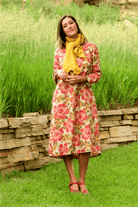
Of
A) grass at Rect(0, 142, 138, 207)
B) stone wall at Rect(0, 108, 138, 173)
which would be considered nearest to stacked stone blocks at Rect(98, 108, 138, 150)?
stone wall at Rect(0, 108, 138, 173)

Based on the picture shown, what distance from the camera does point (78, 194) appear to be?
2795 mm

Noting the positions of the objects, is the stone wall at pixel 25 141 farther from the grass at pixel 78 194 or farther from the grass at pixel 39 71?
the grass at pixel 39 71

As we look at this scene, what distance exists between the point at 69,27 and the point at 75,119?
1.03m

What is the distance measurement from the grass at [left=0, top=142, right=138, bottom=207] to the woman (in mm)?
192

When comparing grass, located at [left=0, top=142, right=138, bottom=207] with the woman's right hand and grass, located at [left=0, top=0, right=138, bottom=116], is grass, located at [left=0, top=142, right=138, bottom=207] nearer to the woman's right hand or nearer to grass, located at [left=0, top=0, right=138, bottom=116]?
grass, located at [left=0, top=0, right=138, bottom=116]

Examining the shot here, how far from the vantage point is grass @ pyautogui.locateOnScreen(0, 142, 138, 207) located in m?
2.68

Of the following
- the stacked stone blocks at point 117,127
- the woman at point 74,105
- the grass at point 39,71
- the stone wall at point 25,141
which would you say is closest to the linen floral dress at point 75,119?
A: the woman at point 74,105

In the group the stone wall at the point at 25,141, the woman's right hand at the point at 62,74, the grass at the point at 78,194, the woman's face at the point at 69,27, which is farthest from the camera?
the stone wall at the point at 25,141

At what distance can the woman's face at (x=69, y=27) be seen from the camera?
116 inches

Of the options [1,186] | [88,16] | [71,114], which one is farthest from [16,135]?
[88,16]

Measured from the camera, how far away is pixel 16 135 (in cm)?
346

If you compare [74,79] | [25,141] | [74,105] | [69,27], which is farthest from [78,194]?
[69,27]

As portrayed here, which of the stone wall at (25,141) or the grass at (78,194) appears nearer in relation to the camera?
the grass at (78,194)

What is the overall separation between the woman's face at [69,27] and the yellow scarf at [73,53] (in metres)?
0.06
